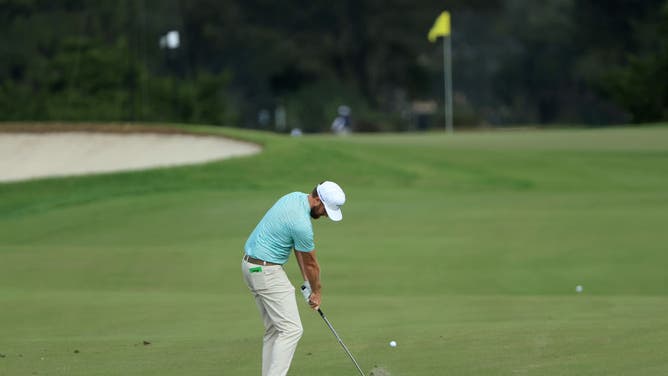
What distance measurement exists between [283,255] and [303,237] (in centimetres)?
33

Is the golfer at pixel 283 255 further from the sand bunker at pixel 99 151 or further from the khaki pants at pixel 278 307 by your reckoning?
the sand bunker at pixel 99 151

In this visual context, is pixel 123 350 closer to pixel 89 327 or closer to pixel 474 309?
pixel 89 327

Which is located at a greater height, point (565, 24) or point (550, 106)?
point (565, 24)

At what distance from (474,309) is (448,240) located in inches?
249

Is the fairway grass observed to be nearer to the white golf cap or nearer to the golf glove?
the golf glove

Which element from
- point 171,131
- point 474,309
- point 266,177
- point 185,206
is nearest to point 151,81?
point 171,131

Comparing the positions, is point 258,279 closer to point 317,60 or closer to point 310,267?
point 310,267

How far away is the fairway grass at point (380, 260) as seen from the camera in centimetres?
1205

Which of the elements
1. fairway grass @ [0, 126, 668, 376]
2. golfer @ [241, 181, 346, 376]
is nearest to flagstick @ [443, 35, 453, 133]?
fairway grass @ [0, 126, 668, 376]

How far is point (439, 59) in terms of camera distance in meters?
96.4

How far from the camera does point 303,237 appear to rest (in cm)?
1021

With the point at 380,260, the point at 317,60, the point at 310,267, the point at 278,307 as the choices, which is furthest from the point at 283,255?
the point at 317,60

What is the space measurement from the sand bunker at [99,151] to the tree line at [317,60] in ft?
41.2

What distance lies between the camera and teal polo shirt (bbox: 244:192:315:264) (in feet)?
33.5
